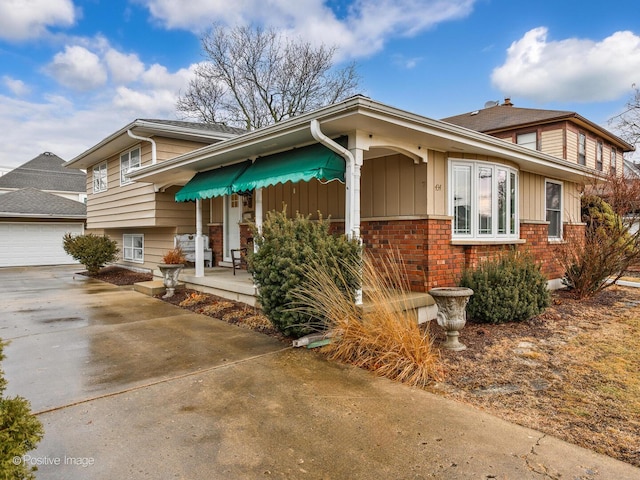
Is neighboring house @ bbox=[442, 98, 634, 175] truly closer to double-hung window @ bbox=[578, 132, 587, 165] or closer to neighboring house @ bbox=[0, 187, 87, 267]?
double-hung window @ bbox=[578, 132, 587, 165]

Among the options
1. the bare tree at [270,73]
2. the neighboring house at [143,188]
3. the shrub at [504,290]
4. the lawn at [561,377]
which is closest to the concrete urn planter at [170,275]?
the neighboring house at [143,188]

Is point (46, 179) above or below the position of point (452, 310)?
above

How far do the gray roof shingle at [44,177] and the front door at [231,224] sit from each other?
19214 millimetres

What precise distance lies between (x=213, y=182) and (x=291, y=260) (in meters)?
3.58

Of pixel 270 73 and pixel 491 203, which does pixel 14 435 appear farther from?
pixel 270 73

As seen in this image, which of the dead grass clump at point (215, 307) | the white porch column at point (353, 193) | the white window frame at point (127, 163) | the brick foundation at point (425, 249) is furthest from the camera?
the white window frame at point (127, 163)

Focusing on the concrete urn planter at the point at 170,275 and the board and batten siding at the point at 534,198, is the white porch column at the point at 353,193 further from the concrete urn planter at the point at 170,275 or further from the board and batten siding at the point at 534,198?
the concrete urn planter at the point at 170,275

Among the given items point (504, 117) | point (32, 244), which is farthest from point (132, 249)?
point (504, 117)

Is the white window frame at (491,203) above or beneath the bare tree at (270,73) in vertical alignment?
beneath

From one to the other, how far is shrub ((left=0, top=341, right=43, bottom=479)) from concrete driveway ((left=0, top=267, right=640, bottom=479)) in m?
0.69

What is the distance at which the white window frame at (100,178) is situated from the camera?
1366 cm

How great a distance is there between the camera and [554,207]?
8945mm

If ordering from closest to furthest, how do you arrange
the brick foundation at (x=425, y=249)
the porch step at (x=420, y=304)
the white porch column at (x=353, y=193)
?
1. the white porch column at (x=353, y=193)
2. the porch step at (x=420, y=304)
3. the brick foundation at (x=425, y=249)

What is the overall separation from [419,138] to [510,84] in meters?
19.1
